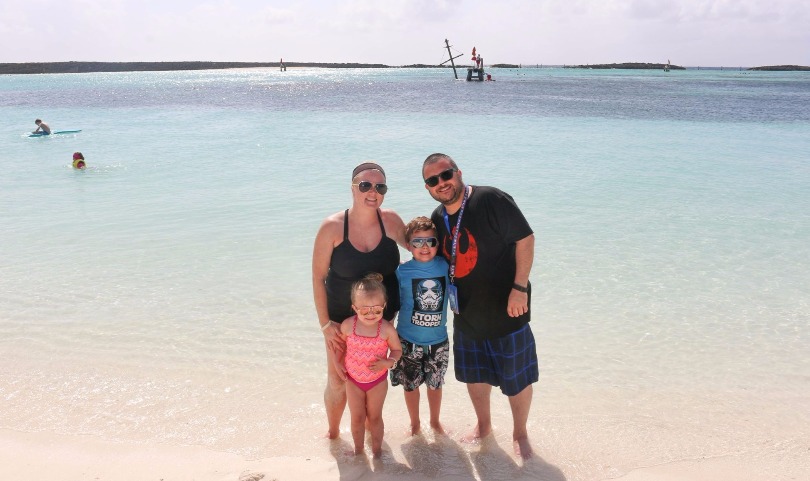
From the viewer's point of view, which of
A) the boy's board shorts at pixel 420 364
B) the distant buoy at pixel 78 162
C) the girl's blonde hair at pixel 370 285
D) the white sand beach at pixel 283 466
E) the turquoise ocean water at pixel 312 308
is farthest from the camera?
the distant buoy at pixel 78 162

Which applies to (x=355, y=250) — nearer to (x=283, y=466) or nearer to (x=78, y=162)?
(x=283, y=466)

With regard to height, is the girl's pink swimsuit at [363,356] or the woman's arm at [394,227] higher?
the woman's arm at [394,227]

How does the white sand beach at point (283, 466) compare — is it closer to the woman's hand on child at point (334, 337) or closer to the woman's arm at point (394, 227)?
the woman's hand on child at point (334, 337)

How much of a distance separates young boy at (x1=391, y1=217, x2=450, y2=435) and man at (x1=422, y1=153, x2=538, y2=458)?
3.7 inches

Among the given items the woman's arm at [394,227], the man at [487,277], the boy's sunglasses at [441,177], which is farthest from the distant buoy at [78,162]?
the boy's sunglasses at [441,177]

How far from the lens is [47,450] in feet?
11.3

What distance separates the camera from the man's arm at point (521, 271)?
122 inches

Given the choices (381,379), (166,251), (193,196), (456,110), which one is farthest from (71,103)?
(381,379)

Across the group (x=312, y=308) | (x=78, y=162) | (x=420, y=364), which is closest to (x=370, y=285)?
(x=420, y=364)

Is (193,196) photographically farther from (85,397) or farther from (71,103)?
(71,103)

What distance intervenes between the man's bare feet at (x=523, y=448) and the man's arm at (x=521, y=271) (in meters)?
0.84

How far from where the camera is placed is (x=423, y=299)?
322 centimetres

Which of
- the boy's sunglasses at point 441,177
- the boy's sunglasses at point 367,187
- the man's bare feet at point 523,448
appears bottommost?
the man's bare feet at point 523,448

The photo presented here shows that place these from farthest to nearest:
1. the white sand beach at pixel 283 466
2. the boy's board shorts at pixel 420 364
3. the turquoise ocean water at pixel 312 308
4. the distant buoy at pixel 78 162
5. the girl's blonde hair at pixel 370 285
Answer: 1. the distant buoy at pixel 78 162
2. the turquoise ocean water at pixel 312 308
3. the boy's board shorts at pixel 420 364
4. the white sand beach at pixel 283 466
5. the girl's blonde hair at pixel 370 285
